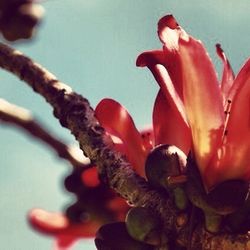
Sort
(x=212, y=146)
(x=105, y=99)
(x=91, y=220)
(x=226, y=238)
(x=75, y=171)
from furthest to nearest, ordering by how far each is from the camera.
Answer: (x=91, y=220), (x=75, y=171), (x=105, y=99), (x=212, y=146), (x=226, y=238)

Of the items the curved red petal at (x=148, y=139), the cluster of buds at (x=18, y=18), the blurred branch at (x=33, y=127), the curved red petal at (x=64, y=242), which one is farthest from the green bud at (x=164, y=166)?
the curved red petal at (x=64, y=242)

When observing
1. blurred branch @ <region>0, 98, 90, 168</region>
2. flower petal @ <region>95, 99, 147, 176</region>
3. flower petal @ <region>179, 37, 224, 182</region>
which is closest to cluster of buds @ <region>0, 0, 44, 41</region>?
blurred branch @ <region>0, 98, 90, 168</region>

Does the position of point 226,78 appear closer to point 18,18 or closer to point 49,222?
point 18,18

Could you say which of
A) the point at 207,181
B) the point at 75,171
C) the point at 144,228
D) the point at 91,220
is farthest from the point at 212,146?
the point at 91,220

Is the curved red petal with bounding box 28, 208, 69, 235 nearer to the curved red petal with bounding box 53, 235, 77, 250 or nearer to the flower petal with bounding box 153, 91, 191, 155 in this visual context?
the curved red petal with bounding box 53, 235, 77, 250

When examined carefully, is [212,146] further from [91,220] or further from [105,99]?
[91,220]

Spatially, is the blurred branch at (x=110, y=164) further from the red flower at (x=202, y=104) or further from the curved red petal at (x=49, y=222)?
the curved red petal at (x=49, y=222)
